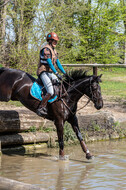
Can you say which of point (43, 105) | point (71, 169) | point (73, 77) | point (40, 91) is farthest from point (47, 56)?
point (71, 169)

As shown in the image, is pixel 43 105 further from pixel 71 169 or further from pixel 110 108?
pixel 110 108

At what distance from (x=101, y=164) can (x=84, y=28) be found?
24.9 meters

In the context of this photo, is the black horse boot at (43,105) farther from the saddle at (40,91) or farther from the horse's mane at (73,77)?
the horse's mane at (73,77)

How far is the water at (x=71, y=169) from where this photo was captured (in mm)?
6406

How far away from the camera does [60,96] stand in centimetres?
849

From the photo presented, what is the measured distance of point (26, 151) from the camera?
9555 mm

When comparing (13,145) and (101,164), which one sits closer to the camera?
(101,164)

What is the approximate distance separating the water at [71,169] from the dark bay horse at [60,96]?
471mm

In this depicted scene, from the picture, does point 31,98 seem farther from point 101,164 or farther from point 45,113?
point 101,164

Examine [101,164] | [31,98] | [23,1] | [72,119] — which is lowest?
[101,164]

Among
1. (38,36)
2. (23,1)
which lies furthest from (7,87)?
(23,1)

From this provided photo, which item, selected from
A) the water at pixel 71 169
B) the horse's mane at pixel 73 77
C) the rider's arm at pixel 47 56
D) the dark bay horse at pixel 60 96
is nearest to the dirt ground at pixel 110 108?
the water at pixel 71 169

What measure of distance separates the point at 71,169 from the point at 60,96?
185cm

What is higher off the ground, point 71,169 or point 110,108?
point 110,108
